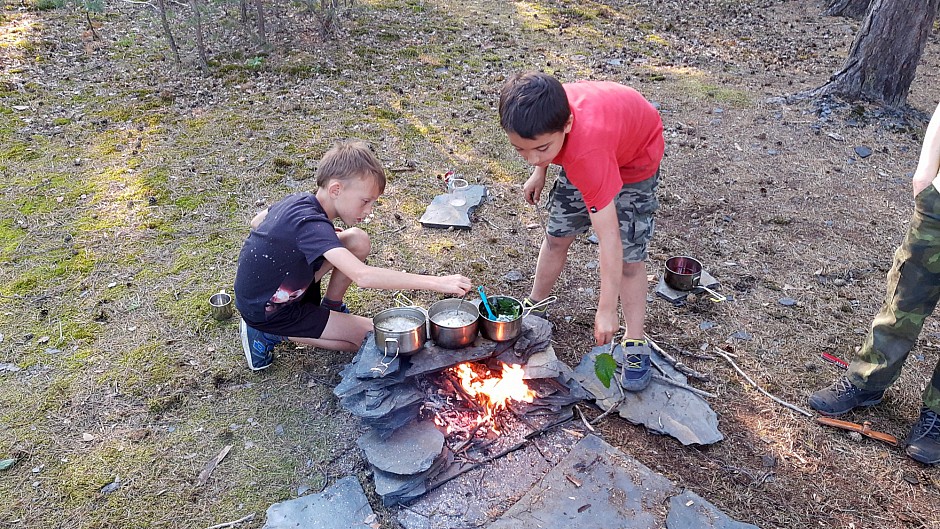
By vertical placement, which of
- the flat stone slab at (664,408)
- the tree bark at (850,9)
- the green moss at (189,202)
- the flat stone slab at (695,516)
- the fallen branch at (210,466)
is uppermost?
the tree bark at (850,9)

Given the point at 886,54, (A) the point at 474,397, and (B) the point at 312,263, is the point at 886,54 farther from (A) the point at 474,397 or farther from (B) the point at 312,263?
(B) the point at 312,263

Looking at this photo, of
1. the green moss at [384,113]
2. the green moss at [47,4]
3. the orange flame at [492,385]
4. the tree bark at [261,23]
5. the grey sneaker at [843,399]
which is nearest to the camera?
the orange flame at [492,385]

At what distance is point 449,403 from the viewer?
10.5 ft

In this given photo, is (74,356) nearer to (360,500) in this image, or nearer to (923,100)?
(360,500)

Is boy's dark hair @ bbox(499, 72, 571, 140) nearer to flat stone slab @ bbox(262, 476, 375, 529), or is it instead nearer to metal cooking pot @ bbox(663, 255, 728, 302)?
flat stone slab @ bbox(262, 476, 375, 529)

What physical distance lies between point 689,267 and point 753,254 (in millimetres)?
771

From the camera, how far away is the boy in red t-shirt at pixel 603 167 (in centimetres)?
263

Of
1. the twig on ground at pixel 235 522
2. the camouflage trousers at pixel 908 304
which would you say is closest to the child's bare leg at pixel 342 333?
the twig on ground at pixel 235 522

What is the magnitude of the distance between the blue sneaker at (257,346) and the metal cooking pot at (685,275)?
104 inches

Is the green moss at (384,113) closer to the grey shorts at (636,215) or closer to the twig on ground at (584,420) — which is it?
the grey shorts at (636,215)

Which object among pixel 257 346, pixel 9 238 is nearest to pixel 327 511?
pixel 257 346

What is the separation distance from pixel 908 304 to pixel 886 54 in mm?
5364

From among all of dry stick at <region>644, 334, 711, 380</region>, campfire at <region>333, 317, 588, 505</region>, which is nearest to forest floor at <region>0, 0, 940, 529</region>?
dry stick at <region>644, 334, 711, 380</region>

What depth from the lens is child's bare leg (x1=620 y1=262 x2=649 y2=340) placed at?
132 inches
